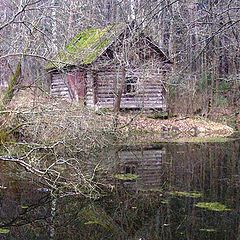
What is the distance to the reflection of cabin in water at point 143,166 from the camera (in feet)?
37.1

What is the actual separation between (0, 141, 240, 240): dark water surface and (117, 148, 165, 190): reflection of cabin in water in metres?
0.02

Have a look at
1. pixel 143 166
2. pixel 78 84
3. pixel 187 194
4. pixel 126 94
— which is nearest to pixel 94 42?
pixel 78 84

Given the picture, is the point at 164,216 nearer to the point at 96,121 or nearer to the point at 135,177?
the point at 135,177

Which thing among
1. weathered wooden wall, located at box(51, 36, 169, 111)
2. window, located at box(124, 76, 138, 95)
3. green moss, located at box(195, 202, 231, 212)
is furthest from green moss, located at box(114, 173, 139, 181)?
window, located at box(124, 76, 138, 95)

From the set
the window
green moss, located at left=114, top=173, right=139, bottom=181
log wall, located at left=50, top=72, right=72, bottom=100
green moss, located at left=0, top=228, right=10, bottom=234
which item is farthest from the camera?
log wall, located at left=50, top=72, right=72, bottom=100

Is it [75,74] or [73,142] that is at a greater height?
[75,74]

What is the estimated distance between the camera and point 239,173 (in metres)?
12.7

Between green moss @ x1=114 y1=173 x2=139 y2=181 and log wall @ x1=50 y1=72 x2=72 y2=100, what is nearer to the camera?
green moss @ x1=114 y1=173 x2=139 y2=181

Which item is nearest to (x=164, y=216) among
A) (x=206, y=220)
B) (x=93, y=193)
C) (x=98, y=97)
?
(x=206, y=220)

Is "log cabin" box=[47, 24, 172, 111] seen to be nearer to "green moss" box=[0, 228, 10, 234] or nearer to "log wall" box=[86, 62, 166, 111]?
"log wall" box=[86, 62, 166, 111]

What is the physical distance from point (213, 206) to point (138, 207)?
1.41m

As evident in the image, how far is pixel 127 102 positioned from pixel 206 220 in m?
17.1

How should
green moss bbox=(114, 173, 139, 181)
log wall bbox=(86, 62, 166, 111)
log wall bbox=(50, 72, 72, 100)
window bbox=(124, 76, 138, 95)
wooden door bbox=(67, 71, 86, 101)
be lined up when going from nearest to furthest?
green moss bbox=(114, 173, 139, 181), log wall bbox=(86, 62, 166, 111), window bbox=(124, 76, 138, 95), wooden door bbox=(67, 71, 86, 101), log wall bbox=(50, 72, 72, 100)

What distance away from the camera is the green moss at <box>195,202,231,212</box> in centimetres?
905
